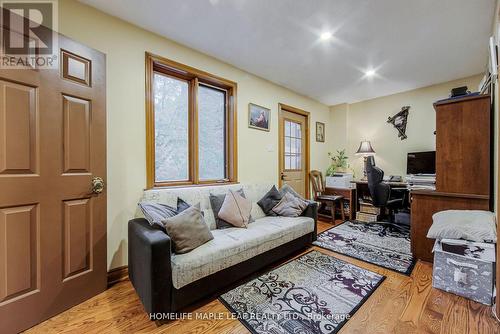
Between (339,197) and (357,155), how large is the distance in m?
1.17

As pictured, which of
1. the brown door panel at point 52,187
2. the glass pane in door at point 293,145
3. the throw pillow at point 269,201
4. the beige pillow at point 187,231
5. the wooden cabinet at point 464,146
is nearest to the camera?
Result: the brown door panel at point 52,187

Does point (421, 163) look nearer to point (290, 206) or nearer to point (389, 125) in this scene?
point (389, 125)

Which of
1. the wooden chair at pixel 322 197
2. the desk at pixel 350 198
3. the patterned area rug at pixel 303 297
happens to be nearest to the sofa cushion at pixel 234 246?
the patterned area rug at pixel 303 297

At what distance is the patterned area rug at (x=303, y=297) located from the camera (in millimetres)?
1417

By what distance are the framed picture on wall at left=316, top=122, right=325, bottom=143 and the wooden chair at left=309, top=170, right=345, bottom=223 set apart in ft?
2.48

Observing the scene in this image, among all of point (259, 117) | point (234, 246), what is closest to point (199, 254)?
point (234, 246)

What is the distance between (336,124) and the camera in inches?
189

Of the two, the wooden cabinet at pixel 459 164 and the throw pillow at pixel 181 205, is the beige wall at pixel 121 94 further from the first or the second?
the wooden cabinet at pixel 459 164

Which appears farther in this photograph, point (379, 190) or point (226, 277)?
point (379, 190)

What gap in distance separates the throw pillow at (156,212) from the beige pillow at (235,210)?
0.56 m

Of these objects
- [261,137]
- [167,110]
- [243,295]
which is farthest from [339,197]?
[167,110]

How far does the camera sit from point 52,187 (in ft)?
4.88

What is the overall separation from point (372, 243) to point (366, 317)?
159 cm

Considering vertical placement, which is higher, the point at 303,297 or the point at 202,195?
the point at 202,195
